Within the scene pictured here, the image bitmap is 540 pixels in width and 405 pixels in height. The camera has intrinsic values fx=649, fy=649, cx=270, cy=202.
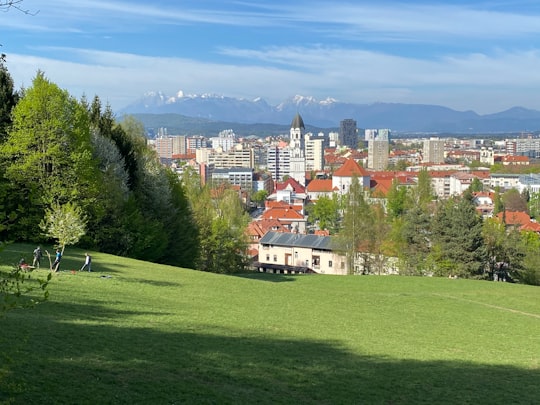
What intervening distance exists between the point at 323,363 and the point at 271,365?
160 centimetres

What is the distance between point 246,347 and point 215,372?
10.2 ft

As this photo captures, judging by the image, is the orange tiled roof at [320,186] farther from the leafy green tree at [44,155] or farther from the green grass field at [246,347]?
the green grass field at [246,347]

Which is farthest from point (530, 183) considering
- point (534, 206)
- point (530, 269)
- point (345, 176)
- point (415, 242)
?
point (530, 269)

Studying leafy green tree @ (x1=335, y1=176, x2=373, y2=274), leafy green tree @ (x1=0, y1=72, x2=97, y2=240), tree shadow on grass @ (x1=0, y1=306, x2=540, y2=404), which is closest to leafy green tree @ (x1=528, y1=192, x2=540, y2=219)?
leafy green tree @ (x1=335, y1=176, x2=373, y2=274)

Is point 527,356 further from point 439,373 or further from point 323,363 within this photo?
point 323,363

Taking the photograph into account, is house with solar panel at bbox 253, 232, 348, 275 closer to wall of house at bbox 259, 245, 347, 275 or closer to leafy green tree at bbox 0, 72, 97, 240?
wall of house at bbox 259, 245, 347, 275

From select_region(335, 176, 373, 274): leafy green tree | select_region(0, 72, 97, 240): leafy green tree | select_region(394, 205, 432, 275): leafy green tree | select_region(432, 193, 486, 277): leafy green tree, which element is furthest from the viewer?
select_region(335, 176, 373, 274): leafy green tree

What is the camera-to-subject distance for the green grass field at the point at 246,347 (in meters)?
12.4

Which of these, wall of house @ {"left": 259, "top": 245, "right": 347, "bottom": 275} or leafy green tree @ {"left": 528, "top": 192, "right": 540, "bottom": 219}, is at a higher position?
leafy green tree @ {"left": 528, "top": 192, "right": 540, "bottom": 219}

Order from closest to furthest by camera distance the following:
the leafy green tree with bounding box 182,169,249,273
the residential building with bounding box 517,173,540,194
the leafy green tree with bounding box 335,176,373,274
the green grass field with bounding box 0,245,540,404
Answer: the green grass field with bounding box 0,245,540,404 → the leafy green tree with bounding box 182,169,249,273 → the leafy green tree with bounding box 335,176,373,274 → the residential building with bounding box 517,173,540,194

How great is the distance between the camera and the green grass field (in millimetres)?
12445

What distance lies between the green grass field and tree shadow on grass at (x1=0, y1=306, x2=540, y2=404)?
0.04m

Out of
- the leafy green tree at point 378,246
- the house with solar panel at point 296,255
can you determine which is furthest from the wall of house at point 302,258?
the leafy green tree at point 378,246

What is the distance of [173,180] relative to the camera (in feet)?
165
